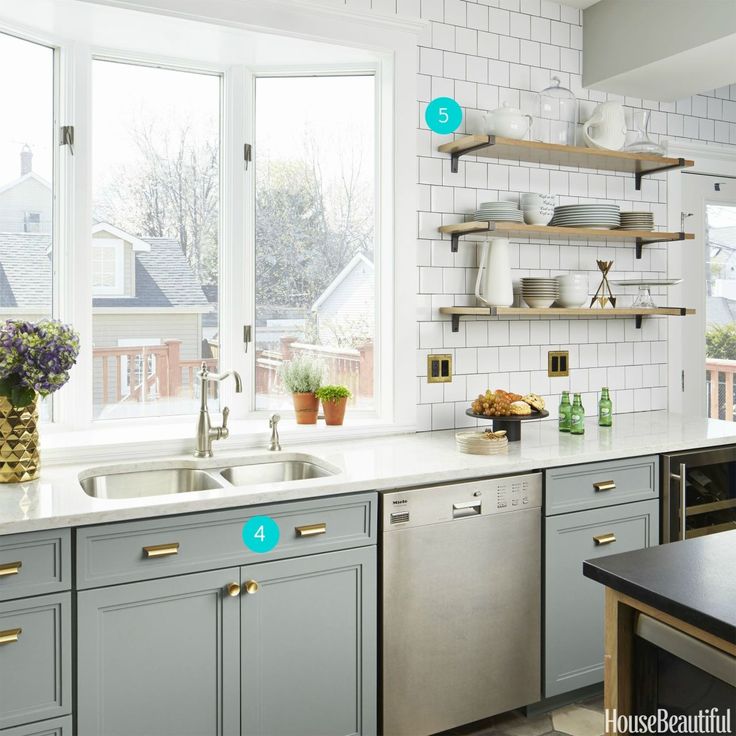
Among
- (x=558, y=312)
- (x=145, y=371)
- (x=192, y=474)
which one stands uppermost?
(x=558, y=312)

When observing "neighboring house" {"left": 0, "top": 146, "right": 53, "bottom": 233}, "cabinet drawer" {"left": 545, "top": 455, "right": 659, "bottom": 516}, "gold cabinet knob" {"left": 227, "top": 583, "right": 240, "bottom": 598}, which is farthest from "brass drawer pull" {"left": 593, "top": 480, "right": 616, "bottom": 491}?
"neighboring house" {"left": 0, "top": 146, "right": 53, "bottom": 233}

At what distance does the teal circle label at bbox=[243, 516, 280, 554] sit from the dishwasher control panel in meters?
0.37

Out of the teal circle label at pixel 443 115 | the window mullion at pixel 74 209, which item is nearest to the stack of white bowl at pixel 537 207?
the teal circle label at pixel 443 115

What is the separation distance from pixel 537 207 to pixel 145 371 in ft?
5.81

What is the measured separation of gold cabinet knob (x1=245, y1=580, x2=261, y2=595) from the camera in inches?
83.3

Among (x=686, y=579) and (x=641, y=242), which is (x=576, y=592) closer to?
(x=686, y=579)

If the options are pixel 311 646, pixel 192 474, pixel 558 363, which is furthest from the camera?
pixel 558 363

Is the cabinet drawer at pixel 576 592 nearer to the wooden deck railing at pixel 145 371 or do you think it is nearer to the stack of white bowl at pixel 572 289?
the stack of white bowl at pixel 572 289

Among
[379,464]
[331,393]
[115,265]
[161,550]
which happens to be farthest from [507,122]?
[161,550]

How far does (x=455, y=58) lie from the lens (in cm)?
318

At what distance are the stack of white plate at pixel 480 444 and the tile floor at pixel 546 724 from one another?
968 millimetres

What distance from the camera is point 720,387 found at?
4.18 metres

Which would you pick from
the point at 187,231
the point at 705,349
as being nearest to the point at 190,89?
the point at 187,231

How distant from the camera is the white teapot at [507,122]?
3.09 metres
